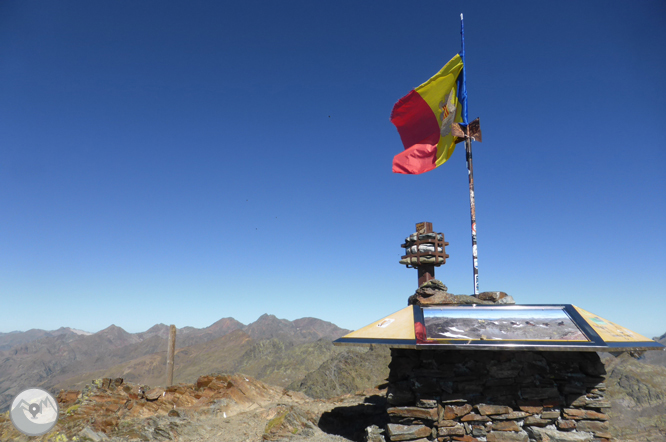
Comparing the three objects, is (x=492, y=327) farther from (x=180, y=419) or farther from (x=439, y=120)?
(x=180, y=419)

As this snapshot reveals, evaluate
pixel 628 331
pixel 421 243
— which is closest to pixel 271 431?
pixel 421 243

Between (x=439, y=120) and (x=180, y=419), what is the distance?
11.1 m

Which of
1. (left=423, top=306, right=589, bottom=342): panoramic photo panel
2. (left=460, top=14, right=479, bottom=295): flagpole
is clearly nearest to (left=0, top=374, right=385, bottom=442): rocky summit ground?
(left=423, top=306, right=589, bottom=342): panoramic photo panel

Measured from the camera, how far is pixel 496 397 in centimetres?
645

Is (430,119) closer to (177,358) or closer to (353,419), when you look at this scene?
(353,419)

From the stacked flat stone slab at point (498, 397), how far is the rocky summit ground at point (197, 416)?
1.84 meters

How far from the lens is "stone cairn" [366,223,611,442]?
6.27m

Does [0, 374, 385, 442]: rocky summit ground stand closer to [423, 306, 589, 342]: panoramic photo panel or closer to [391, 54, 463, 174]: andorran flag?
[423, 306, 589, 342]: panoramic photo panel

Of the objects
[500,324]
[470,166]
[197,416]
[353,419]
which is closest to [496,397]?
[500,324]

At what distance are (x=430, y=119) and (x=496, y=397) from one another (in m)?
7.48
